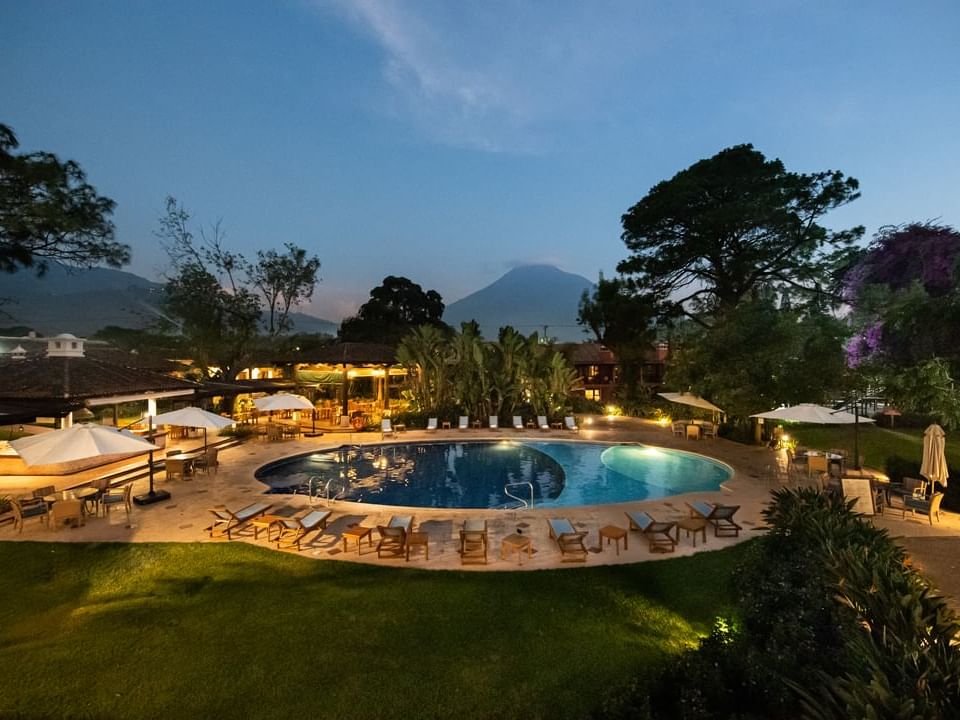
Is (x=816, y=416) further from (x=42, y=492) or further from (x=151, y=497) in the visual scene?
(x=42, y=492)

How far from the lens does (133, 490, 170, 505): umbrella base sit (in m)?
11.7

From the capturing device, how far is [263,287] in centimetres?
3156

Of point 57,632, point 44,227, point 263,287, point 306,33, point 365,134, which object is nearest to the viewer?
point 57,632

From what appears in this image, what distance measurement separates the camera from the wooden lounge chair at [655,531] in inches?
345

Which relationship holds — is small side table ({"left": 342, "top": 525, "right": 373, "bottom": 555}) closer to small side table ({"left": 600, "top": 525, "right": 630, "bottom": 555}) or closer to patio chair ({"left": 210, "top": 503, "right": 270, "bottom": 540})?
patio chair ({"left": 210, "top": 503, "right": 270, "bottom": 540})

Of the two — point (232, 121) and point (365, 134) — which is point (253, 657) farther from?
point (232, 121)

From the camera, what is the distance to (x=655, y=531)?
8828mm

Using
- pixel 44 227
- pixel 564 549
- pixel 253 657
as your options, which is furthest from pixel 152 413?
pixel 564 549

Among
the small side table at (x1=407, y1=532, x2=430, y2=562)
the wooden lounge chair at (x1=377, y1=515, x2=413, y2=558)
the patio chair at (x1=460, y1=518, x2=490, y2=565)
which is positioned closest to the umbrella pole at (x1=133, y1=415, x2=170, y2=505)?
the wooden lounge chair at (x1=377, y1=515, x2=413, y2=558)

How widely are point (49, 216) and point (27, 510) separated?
379 inches

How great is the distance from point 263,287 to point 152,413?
1655 cm

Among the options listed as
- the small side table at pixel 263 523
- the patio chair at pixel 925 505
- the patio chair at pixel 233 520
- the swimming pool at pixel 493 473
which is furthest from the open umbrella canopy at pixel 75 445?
the patio chair at pixel 925 505

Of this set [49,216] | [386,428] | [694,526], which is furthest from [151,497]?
[694,526]

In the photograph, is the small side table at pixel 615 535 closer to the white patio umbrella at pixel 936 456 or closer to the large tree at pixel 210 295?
the white patio umbrella at pixel 936 456
